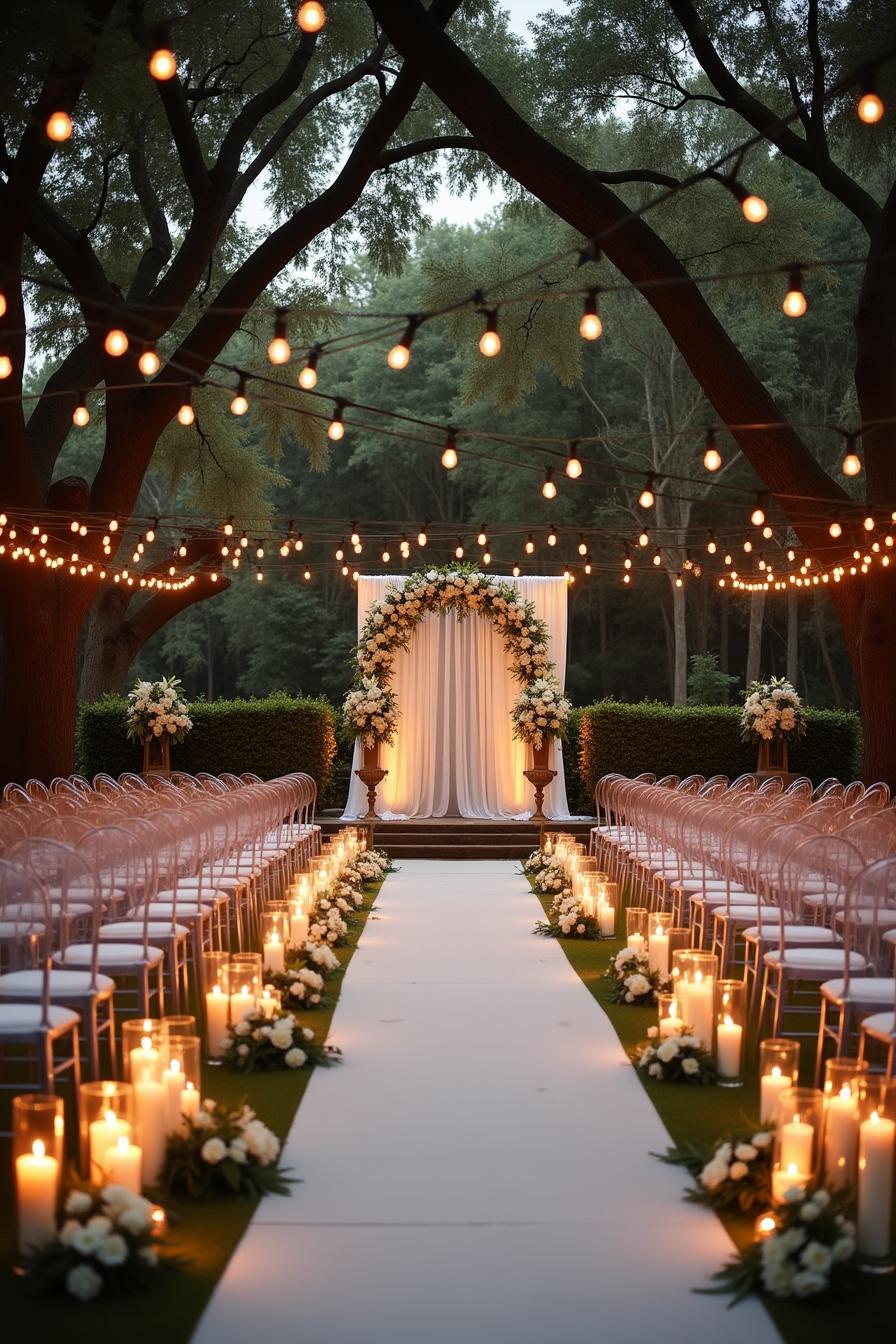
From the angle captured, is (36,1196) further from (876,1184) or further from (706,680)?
(706,680)

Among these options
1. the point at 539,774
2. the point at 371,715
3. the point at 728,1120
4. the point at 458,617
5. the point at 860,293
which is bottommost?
the point at 728,1120

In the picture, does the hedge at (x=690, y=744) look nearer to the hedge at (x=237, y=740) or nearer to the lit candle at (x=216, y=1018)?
the hedge at (x=237, y=740)

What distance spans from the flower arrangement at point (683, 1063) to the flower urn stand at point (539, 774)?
40.7 feet

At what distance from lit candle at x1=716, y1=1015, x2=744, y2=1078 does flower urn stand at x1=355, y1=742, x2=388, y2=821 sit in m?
12.6

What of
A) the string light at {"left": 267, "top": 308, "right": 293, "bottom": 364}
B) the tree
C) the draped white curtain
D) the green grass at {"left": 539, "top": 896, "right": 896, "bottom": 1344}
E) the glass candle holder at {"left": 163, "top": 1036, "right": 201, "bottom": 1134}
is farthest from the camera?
the draped white curtain

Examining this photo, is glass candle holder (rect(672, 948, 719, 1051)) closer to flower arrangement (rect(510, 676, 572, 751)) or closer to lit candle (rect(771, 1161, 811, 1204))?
lit candle (rect(771, 1161, 811, 1204))

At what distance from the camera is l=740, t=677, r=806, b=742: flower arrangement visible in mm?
19516

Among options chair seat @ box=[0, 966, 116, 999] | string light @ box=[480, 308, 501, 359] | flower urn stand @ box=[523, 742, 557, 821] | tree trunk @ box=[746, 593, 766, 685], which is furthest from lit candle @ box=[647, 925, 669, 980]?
tree trunk @ box=[746, 593, 766, 685]

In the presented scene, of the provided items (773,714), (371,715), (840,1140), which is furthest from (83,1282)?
(773,714)

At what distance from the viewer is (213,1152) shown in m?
5.18

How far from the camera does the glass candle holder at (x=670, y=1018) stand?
705cm

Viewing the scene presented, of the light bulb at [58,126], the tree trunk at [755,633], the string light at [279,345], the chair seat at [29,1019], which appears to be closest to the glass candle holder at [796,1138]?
the chair seat at [29,1019]

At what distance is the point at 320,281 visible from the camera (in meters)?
25.2

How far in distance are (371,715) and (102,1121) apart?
48.2 feet
